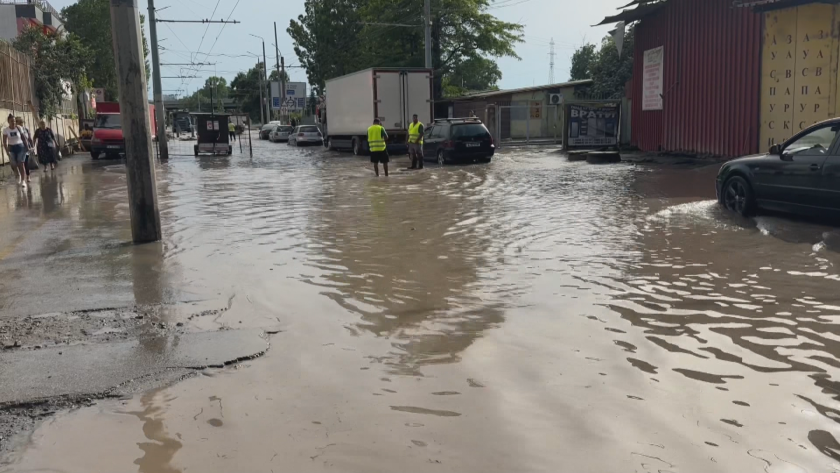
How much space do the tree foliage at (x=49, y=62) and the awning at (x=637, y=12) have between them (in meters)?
25.0

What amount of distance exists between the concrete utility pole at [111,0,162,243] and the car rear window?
1536 centimetres

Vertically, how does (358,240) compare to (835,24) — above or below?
below

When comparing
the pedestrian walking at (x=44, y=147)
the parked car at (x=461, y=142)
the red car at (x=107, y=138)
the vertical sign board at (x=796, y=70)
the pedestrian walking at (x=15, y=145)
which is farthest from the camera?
the red car at (x=107, y=138)

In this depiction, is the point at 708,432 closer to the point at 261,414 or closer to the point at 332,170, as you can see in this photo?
the point at 261,414

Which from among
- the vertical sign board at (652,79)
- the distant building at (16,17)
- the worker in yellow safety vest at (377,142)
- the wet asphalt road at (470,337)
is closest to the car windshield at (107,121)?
the worker in yellow safety vest at (377,142)

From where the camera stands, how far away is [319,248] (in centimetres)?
892

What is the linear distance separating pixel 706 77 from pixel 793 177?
12.2 m

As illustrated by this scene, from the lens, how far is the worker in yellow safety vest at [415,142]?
21.0m

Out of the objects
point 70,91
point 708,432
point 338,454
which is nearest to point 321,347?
point 338,454

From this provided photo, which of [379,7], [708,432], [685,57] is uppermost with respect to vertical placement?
[379,7]

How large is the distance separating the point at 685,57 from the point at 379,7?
27.6 metres

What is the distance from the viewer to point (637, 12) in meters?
23.6

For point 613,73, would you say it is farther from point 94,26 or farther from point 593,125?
point 94,26

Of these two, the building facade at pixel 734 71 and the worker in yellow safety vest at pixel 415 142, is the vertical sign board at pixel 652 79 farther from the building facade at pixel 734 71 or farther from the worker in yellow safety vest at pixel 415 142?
the worker in yellow safety vest at pixel 415 142
